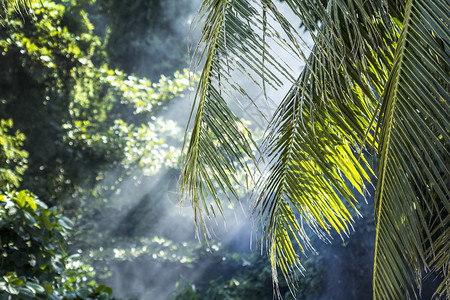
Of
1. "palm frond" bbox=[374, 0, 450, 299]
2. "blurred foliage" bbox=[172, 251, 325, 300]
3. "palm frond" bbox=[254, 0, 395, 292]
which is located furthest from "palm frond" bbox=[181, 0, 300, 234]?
"blurred foliage" bbox=[172, 251, 325, 300]

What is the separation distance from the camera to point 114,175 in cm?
986

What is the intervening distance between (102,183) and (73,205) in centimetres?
76

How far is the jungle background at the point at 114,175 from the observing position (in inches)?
307

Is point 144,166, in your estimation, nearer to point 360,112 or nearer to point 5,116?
point 5,116

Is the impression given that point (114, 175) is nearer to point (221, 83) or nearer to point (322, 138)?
point (322, 138)

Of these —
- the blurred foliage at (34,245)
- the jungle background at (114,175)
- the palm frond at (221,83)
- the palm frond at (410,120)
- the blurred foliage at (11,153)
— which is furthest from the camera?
the blurred foliage at (11,153)

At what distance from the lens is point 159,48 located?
1245 centimetres

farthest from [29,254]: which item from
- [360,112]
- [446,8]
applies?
[446,8]

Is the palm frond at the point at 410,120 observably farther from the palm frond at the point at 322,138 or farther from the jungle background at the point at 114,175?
the jungle background at the point at 114,175

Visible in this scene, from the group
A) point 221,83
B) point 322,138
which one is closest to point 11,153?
point 322,138

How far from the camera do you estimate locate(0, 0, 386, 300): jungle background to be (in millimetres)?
7801

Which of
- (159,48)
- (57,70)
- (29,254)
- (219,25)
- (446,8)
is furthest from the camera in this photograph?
(159,48)

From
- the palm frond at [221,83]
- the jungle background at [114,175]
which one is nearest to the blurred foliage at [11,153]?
the jungle background at [114,175]

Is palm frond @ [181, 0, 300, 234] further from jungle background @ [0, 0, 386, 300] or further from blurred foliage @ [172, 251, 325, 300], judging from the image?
blurred foliage @ [172, 251, 325, 300]
